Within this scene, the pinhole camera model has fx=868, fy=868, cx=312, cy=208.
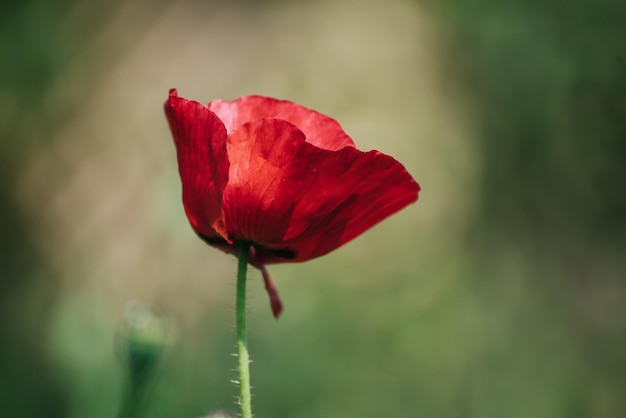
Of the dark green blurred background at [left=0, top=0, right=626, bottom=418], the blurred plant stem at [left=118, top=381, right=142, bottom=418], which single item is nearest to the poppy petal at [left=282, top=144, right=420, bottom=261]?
the blurred plant stem at [left=118, top=381, right=142, bottom=418]

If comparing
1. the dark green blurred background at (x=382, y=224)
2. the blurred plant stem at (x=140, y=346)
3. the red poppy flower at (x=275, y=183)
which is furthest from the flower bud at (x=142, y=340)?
the dark green blurred background at (x=382, y=224)

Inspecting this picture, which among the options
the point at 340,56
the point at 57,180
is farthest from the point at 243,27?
the point at 57,180

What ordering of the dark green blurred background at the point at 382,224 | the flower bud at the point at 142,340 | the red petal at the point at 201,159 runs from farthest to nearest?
the dark green blurred background at the point at 382,224 < the flower bud at the point at 142,340 < the red petal at the point at 201,159

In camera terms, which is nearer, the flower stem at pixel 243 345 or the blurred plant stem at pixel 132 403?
the flower stem at pixel 243 345

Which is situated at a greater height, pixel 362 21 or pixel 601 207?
pixel 362 21

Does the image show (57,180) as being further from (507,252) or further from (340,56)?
(507,252)

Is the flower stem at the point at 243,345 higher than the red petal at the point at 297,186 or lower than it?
lower

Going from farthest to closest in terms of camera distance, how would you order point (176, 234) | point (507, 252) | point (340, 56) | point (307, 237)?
point (340, 56)
point (507, 252)
point (176, 234)
point (307, 237)

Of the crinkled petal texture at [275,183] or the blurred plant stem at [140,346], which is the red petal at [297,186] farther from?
the blurred plant stem at [140,346]
